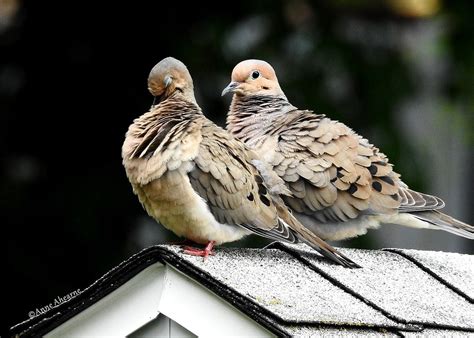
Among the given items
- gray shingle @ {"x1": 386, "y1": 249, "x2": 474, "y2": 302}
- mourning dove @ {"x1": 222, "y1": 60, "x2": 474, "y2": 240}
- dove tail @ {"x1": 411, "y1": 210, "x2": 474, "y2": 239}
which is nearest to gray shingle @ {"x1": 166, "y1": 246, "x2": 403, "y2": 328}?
gray shingle @ {"x1": 386, "y1": 249, "x2": 474, "y2": 302}

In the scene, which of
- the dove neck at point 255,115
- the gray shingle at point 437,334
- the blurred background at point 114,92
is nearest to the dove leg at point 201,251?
the gray shingle at point 437,334

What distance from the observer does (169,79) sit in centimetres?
395

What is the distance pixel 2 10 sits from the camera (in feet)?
29.0

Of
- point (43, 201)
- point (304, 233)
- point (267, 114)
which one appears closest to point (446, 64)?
point (43, 201)

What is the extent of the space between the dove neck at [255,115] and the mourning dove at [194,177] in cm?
99

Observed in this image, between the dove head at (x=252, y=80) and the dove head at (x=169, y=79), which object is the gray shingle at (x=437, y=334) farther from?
the dove head at (x=252, y=80)

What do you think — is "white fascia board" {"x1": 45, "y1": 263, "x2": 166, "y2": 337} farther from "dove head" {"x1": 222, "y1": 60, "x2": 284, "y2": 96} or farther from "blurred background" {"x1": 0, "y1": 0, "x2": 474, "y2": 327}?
"blurred background" {"x1": 0, "y1": 0, "x2": 474, "y2": 327}

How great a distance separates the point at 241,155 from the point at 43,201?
4504mm

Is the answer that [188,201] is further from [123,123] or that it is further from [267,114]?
[123,123]

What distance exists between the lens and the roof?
327cm

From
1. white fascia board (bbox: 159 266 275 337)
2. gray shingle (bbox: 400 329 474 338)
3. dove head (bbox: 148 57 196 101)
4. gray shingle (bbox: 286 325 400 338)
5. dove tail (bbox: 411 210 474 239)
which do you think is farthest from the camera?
dove tail (bbox: 411 210 474 239)

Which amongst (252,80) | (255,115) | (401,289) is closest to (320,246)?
(401,289)

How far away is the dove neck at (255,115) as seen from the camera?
16.3 ft

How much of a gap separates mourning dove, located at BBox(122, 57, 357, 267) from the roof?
0.09 meters
